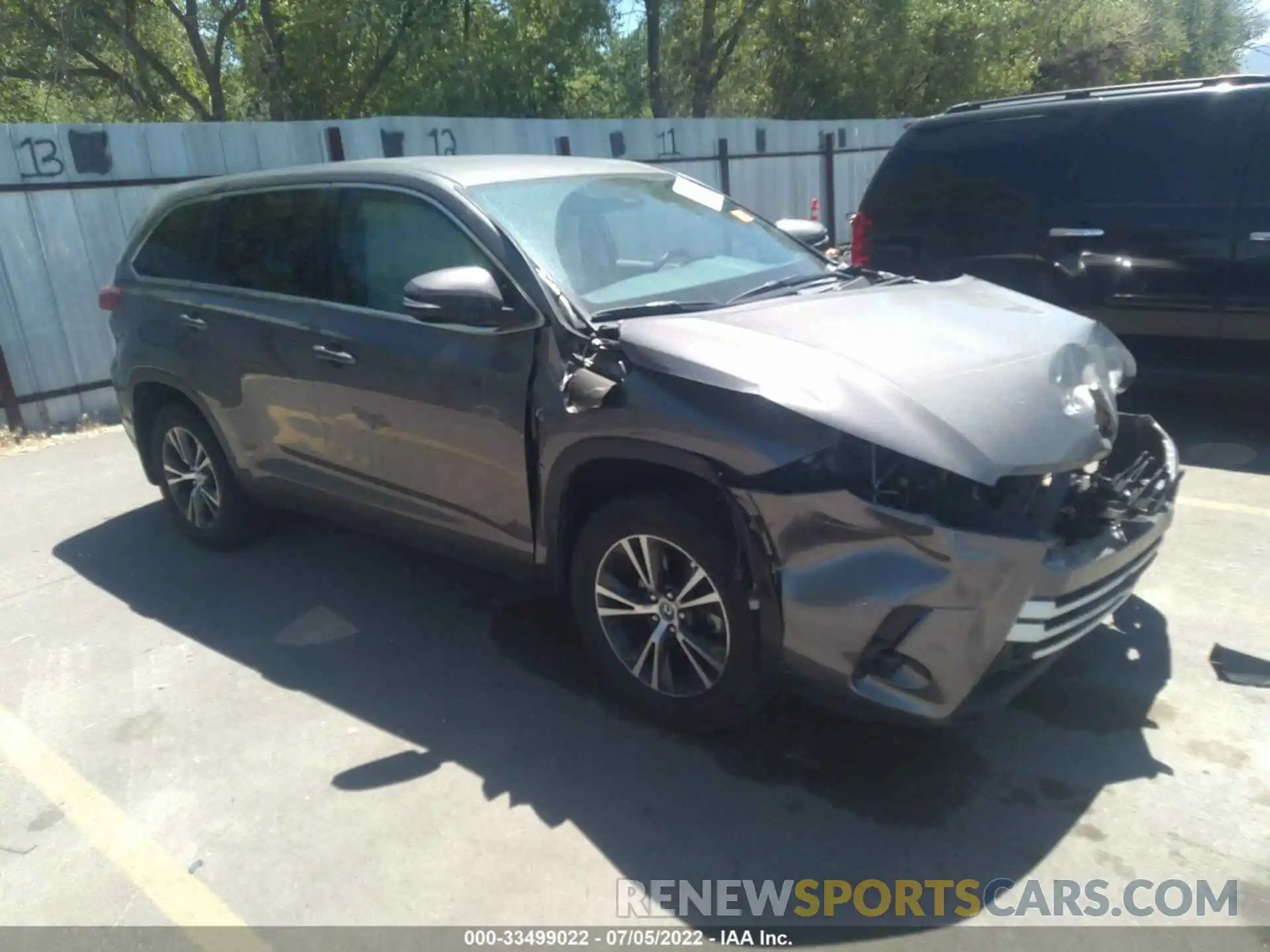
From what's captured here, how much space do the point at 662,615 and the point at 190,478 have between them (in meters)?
3.10

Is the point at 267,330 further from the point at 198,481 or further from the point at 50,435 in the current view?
the point at 50,435

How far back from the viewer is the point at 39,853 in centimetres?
314

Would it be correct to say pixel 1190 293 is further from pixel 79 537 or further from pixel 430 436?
pixel 79 537

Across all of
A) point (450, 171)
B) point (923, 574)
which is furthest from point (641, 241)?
point (923, 574)

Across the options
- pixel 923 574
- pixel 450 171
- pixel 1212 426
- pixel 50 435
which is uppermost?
pixel 450 171

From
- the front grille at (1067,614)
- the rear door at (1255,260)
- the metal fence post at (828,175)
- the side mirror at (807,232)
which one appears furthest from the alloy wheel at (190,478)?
the metal fence post at (828,175)

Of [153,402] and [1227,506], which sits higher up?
[153,402]

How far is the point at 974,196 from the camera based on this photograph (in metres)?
6.53

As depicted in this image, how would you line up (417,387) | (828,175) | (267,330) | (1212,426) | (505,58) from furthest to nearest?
1. (505,58)
2. (828,175)
3. (1212,426)
4. (267,330)
5. (417,387)

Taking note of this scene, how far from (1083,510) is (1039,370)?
17.4 inches

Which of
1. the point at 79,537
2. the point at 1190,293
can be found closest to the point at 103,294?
the point at 79,537

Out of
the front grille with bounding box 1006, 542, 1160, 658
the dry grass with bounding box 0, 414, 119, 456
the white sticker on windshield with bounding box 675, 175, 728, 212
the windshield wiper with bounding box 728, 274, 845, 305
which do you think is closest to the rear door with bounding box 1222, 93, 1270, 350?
the windshield wiper with bounding box 728, 274, 845, 305

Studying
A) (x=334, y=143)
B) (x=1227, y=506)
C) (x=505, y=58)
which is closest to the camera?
(x=1227, y=506)

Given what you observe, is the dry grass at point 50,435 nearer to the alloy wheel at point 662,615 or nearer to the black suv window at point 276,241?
the black suv window at point 276,241
